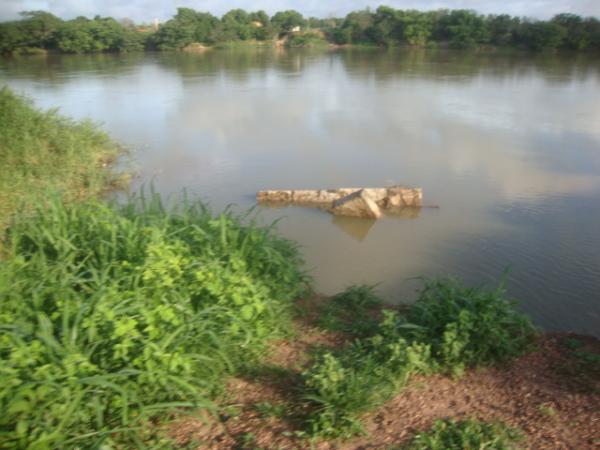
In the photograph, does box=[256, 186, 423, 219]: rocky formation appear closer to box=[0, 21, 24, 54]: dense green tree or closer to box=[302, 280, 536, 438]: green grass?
box=[302, 280, 536, 438]: green grass

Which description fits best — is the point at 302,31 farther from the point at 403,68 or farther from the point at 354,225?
the point at 354,225

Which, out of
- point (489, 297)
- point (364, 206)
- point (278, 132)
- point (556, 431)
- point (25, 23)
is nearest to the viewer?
point (556, 431)

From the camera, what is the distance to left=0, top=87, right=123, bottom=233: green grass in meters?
6.18

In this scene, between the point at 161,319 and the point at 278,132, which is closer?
the point at 161,319

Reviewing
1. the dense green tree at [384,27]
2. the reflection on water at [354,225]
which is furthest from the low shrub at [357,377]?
the dense green tree at [384,27]

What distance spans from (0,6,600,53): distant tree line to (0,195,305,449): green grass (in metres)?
26.3

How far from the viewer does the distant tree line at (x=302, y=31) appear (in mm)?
32281

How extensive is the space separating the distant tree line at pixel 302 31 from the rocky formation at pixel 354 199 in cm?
2391

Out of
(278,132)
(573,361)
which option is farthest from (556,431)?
(278,132)

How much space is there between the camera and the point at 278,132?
1063cm

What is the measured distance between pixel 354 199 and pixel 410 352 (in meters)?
3.62

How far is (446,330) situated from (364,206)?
3328mm

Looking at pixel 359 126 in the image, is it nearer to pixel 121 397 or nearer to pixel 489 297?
pixel 489 297

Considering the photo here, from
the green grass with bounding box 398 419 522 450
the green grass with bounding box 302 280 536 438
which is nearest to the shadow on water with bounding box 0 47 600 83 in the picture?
the green grass with bounding box 302 280 536 438
